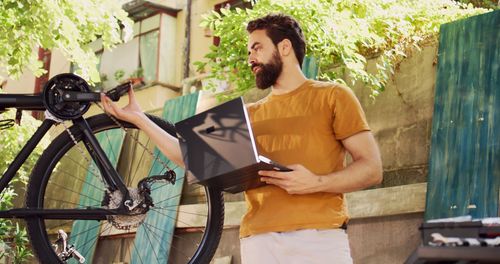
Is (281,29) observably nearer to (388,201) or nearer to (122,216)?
(122,216)

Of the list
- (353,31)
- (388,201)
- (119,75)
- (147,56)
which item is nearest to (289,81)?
(388,201)

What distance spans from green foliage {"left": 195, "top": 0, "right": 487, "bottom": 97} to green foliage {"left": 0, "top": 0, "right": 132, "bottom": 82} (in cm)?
127

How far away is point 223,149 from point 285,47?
19.6 inches

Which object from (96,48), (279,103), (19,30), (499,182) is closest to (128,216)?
(279,103)

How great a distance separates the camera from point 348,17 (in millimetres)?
5777

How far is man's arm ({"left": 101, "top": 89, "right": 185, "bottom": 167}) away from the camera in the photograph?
2.82 meters

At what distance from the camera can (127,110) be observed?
283cm

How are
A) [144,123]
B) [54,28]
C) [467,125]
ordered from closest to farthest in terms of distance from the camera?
1. [144,123]
2. [467,125]
3. [54,28]

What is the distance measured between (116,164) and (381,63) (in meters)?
3.15

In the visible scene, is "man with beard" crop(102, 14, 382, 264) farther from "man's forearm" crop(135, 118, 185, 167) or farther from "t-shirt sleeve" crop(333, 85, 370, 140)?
"man's forearm" crop(135, 118, 185, 167)

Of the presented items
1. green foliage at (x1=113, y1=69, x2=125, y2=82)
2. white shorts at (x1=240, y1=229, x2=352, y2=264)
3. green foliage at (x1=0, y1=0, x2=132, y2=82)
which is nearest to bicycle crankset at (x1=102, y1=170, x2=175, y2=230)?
white shorts at (x1=240, y1=229, x2=352, y2=264)

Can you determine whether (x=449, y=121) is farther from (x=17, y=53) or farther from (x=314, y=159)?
(x=17, y=53)

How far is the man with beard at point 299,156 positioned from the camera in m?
2.49

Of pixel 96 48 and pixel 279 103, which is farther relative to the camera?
pixel 96 48
